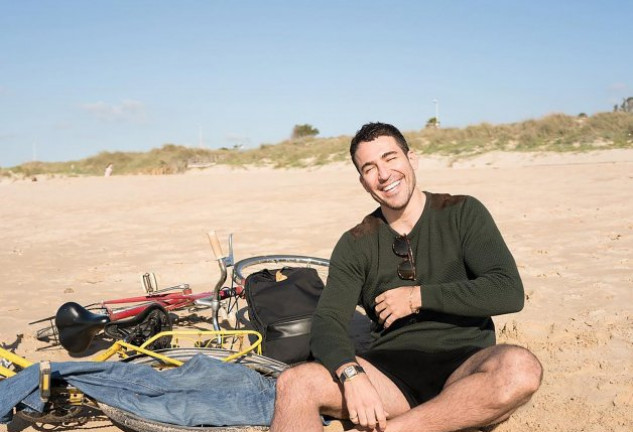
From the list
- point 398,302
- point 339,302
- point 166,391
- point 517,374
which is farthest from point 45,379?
point 517,374

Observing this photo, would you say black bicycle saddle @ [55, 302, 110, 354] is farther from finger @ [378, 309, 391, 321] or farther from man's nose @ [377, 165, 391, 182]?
man's nose @ [377, 165, 391, 182]

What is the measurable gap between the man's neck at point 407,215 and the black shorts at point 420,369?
615 millimetres

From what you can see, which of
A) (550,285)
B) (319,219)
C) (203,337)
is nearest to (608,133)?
(319,219)

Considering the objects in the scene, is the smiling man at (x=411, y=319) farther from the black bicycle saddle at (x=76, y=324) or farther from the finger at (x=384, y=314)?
the black bicycle saddle at (x=76, y=324)

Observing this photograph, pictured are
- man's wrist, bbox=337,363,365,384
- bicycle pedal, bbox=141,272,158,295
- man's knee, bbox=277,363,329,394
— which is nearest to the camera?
man's wrist, bbox=337,363,365,384

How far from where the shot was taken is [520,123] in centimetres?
2377

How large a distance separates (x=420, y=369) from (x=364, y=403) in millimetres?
427

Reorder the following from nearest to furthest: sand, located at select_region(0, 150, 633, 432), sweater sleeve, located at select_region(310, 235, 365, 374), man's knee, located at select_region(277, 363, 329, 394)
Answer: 1. man's knee, located at select_region(277, 363, 329, 394)
2. sweater sleeve, located at select_region(310, 235, 365, 374)
3. sand, located at select_region(0, 150, 633, 432)

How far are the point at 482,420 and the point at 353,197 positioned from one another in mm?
10358

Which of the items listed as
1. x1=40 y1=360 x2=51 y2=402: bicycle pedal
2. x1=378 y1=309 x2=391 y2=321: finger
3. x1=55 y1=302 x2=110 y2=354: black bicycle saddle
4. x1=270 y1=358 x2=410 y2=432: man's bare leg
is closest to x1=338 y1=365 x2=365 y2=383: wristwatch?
x1=270 y1=358 x2=410 y2=432: man's bare leg

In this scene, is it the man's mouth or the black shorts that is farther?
the man's mouth

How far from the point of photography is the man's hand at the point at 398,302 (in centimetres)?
313

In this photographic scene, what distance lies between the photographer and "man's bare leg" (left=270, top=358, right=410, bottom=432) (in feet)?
9.66

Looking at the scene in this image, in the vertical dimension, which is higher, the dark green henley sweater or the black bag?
the dark green henley sweater
